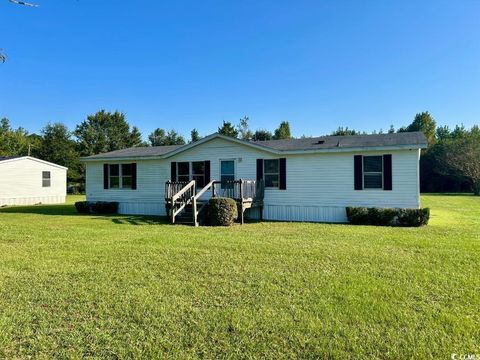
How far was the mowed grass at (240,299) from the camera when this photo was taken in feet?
10.6

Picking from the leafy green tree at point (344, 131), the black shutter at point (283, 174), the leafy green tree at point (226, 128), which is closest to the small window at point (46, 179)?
the black shutter at point (283, 174)

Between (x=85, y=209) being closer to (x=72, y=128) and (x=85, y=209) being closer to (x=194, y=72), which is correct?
(x=194, y=72)

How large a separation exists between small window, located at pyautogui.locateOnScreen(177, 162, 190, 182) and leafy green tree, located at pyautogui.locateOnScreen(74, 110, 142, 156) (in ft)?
124

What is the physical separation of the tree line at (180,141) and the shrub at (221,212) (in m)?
23.4

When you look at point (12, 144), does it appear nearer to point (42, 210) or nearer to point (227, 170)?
point (42, 210)

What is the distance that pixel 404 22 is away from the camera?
38.0 feet

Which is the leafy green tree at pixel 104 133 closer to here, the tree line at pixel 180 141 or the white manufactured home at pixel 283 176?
the tree line at pixel 180 141

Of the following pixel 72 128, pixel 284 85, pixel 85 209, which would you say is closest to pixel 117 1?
pixel 85 209

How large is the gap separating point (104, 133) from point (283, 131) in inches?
1084

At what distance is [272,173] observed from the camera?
14.3 metres

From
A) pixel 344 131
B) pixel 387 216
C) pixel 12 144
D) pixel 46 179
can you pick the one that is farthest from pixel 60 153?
pixel 387 216

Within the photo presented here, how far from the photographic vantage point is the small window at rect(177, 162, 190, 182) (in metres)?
15.6

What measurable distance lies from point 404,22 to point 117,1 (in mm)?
9540

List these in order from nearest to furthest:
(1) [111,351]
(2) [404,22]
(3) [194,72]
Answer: (1) [111,351] → (2) [404,22] → (3) [194,72]
